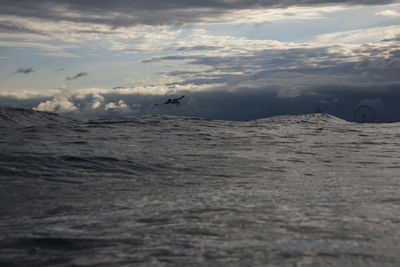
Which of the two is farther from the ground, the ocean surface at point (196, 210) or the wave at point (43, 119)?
the wave at point (43, 119)

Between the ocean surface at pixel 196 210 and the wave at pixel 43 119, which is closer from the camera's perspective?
the ocean surface at pixel 196 210

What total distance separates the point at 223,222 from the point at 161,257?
191cm

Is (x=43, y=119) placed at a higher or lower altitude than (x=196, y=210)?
higher

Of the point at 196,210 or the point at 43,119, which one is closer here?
the point at 196,210

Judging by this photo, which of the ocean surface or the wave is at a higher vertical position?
the wave

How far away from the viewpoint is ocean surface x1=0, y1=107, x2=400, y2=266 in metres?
5.02

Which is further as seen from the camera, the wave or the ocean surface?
the wave

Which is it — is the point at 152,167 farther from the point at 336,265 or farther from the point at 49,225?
the point at 336,265

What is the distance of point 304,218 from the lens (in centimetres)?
692

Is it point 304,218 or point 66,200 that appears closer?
point 304,218

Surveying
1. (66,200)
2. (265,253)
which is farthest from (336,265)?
(66,200)

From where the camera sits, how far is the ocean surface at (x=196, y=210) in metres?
5.02

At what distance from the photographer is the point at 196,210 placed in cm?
772

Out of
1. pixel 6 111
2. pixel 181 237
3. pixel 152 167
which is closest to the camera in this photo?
pixel 181 237
